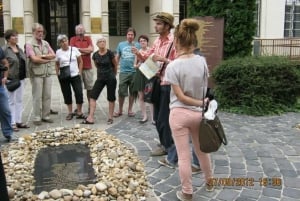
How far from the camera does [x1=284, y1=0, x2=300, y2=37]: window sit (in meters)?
19.5

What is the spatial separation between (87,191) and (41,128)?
3.33 metres

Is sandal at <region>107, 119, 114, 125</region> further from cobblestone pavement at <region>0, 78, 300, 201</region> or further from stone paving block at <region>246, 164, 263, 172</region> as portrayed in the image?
stone paving block at <region>246, 164, 263, 172</region>

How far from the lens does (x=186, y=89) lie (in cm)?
384

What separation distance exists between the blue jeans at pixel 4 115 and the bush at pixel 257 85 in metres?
4.33

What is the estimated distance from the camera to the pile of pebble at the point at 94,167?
13.6 feet

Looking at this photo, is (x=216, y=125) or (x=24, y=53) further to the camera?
(x=24, y=53)

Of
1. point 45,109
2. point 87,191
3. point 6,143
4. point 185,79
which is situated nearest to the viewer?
point 185,79

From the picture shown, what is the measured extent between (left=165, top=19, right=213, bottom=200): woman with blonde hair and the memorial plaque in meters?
1.20

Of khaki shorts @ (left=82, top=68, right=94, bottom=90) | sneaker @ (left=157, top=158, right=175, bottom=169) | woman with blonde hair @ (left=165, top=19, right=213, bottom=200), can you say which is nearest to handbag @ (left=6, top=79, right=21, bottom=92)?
khaki shorts @ (left=82, top=68, right=94, bottom=90)

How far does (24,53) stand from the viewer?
728 centimetres

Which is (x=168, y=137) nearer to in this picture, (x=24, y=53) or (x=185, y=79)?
(x=185, y=79)

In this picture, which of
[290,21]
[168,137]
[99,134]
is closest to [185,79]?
[168,137]

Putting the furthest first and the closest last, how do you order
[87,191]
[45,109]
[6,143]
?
1. [45,109]
2. [6,143]
3. [87,191]
